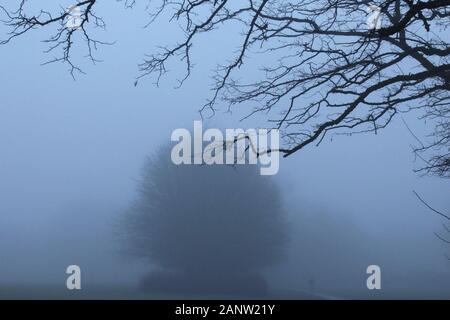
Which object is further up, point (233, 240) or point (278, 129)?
point (278, 129)

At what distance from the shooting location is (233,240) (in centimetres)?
399

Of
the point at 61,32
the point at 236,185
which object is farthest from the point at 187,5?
the point at 236,185

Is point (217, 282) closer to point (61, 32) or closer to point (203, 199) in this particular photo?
point (203, 199)
